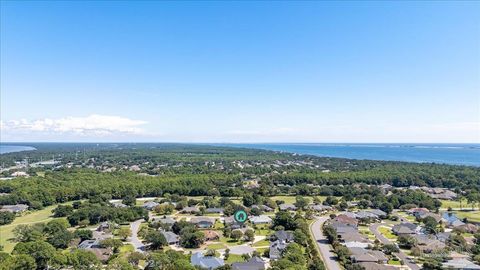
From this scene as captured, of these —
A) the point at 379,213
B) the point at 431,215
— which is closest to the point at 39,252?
the point at 379,213

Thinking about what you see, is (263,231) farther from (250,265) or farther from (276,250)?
(250,265)

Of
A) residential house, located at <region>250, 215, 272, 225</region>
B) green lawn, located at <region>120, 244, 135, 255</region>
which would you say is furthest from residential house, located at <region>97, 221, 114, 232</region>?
residential house, located at <region>250, 215, 272, 225</region>

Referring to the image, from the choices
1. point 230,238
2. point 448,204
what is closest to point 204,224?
point 230,238

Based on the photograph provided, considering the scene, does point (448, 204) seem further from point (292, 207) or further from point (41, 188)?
point (41, 188)

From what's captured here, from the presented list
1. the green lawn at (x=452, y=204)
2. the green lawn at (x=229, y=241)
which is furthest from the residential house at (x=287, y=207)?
the green lawn at (x=452, y=204)

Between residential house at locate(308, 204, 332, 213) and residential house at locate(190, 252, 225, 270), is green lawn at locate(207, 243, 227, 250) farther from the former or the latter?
residential house at locate(308, 204, 332, 213)

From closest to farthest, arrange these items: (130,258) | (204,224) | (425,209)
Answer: (130,258)
(204,224)
(425,209)
